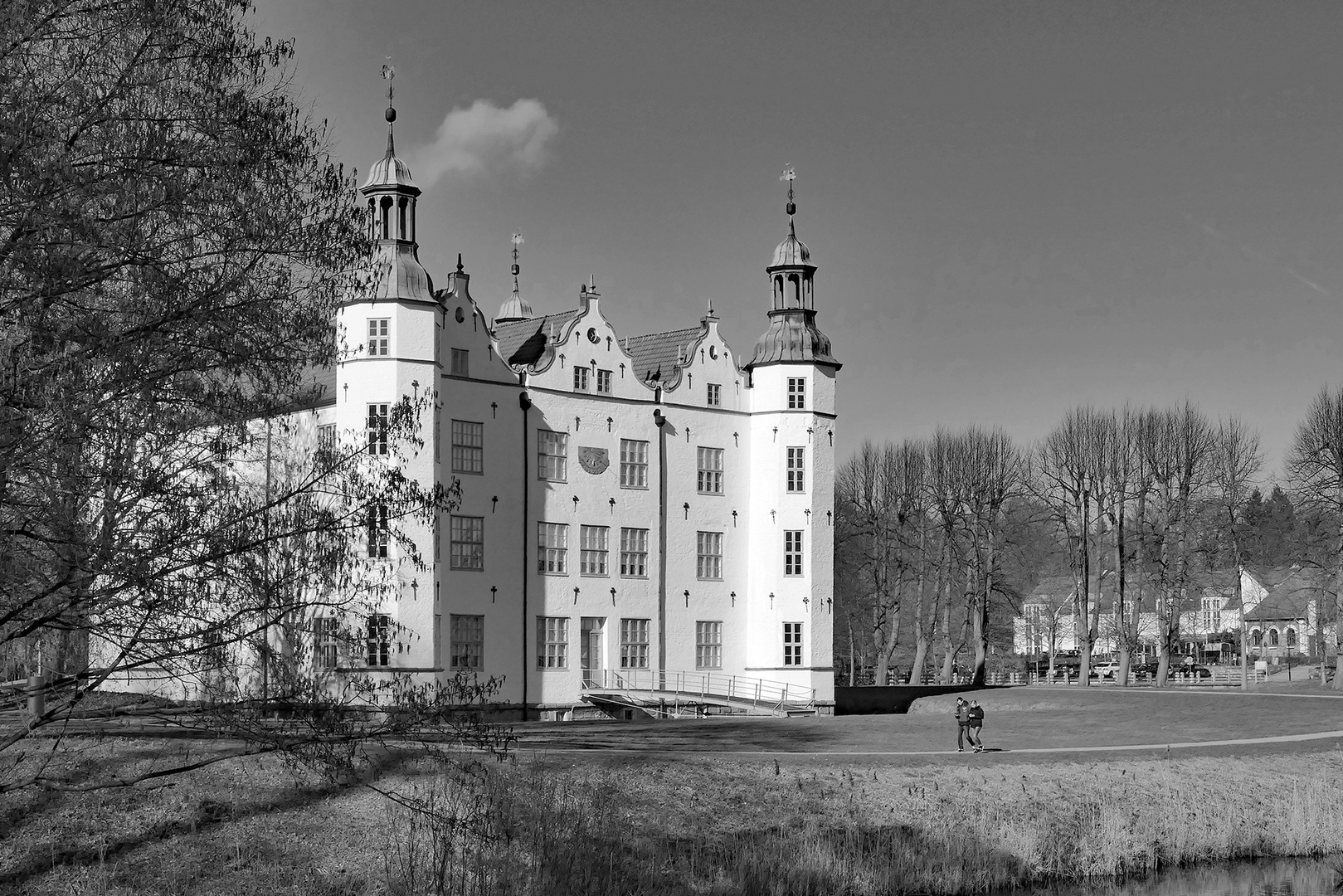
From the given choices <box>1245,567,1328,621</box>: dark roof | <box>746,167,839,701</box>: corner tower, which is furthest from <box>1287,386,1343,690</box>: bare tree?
<box>1245,567,1328,621</box>: dark roof

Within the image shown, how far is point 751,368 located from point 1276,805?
2560 centimetres

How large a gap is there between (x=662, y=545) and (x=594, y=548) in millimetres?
2612

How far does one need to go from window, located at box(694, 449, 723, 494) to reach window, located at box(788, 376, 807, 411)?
291cm

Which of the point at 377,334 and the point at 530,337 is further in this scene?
the point at 530,337

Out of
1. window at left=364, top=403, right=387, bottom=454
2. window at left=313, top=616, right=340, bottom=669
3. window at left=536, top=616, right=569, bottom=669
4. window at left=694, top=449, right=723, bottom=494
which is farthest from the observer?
window at left=694, top=449, right=723, bottom=494

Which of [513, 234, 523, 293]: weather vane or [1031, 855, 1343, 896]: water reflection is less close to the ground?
[513, 234, 523, 293]: weather vane

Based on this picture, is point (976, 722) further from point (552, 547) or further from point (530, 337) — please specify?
point (530, 337)

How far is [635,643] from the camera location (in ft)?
148

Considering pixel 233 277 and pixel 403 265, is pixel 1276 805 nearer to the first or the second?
pixel 233 277

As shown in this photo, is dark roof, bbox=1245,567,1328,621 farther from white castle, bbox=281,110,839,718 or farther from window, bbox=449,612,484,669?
window, bbox=449,612,484,669

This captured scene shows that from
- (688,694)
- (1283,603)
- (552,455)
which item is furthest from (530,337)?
(1283,603)

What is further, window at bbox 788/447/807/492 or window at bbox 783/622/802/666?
window at bbox 788/447/807/492

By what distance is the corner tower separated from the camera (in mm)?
47062

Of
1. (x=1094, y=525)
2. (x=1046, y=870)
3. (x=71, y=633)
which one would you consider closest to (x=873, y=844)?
(x=1046, y=870)
